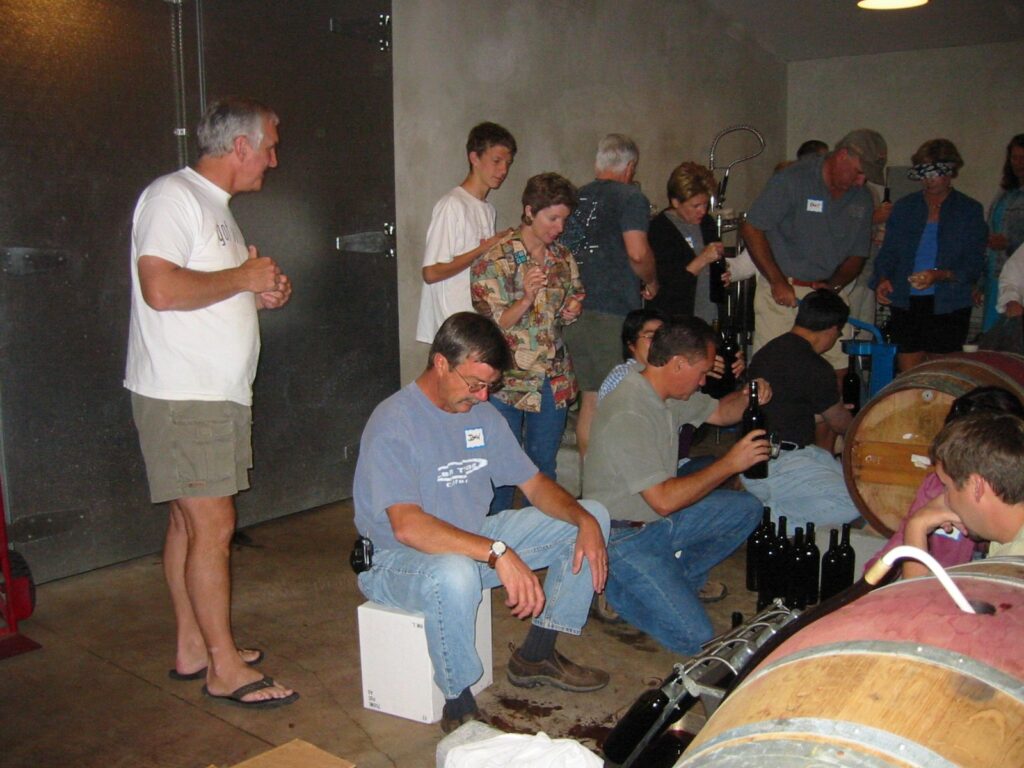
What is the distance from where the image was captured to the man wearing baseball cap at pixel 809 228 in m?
5.22

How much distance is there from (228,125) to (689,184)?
2865 millimetres

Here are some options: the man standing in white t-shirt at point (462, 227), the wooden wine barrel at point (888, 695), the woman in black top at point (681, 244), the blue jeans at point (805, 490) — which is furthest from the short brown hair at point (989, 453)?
the woman in black top at point (681, 244)

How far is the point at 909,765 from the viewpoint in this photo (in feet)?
3.57

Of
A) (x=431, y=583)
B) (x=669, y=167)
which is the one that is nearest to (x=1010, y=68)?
(x=669, y=167)

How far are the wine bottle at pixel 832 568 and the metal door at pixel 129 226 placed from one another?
257 centimetres

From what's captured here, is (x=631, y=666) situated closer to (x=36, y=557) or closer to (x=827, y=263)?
(x=36, y=557)

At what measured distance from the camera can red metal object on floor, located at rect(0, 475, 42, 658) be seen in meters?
3.32

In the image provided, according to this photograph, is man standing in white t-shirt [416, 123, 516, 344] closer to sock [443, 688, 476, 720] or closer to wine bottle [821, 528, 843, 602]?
wine bottle [821, 528, 843, 602]

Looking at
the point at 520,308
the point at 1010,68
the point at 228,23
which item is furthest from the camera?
the point at 1010,68

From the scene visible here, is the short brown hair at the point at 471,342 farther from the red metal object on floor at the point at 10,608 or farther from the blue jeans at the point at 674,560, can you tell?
the red metal object on floor at the point at 10,608

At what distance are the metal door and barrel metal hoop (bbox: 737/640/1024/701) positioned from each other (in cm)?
337

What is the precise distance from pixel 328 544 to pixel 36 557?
48.6 inches

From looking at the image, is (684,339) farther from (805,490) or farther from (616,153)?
(616,153)

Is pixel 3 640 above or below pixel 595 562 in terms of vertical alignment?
below
